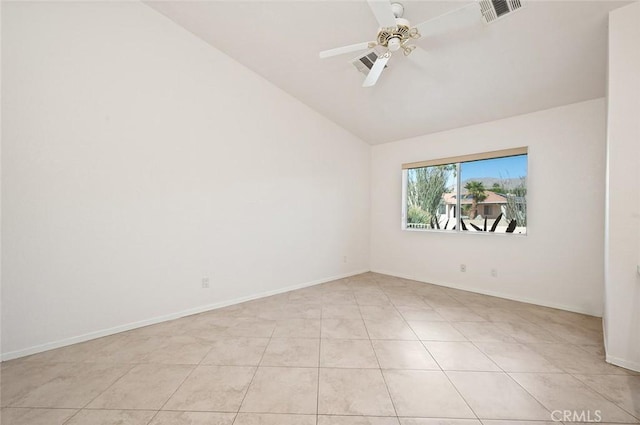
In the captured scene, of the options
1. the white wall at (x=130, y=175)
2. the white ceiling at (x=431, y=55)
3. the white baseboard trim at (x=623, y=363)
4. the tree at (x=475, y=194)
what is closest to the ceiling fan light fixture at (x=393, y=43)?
the white ceiling at (x=431, y=55)

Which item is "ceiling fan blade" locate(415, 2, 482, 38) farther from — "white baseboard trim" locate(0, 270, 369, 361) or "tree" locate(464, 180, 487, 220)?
"white baseboard trim" locate(0, 270, 369, 361)

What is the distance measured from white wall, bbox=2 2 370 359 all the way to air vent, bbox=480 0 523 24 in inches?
98.9

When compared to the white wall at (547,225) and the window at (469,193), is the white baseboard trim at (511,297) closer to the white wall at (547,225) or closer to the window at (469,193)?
the white wall at (547,225)

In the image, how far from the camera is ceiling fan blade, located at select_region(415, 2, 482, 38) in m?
1.64

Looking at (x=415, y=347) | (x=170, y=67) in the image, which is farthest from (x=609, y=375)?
(x=170, y=67)

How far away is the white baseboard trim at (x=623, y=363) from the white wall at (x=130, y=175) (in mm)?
3145

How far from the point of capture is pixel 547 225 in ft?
10.2

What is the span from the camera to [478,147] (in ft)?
11.9

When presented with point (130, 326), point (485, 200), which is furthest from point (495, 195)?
point (130, 326)

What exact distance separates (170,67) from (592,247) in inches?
199

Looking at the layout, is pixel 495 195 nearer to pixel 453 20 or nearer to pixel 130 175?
pixel 453 20

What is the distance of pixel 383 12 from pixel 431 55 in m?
1.13

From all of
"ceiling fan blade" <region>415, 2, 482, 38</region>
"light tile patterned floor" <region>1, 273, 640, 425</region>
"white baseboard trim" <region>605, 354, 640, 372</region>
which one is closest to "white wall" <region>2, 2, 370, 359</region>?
"light tile patterned floor" <region>1, 273, 640, 425</region>

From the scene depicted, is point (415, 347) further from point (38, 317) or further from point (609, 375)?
point (38, 317)
